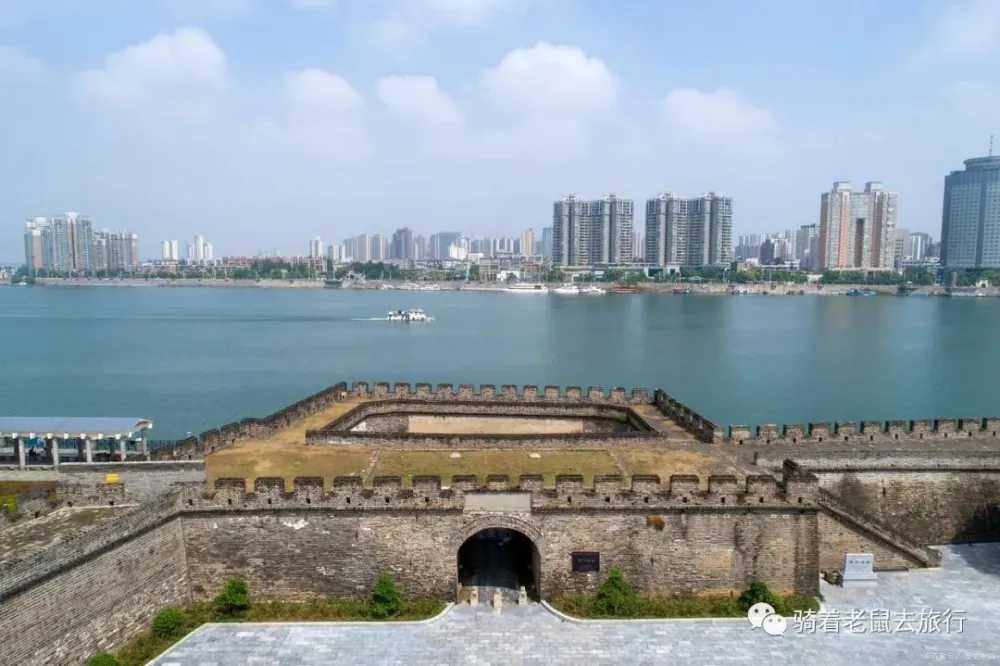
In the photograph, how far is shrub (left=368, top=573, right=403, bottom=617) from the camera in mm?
15164

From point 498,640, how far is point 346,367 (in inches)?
1947

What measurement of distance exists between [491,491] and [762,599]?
685 centimetres

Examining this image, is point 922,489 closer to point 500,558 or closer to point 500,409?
point 500,558

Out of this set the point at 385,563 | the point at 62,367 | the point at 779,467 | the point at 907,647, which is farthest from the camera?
the point at 62,367

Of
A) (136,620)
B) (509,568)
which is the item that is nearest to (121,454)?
(136,620)

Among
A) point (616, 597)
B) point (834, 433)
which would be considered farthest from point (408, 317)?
point (616, 597)

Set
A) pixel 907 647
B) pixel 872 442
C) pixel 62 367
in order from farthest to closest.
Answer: pixel 62 367 < pixel 872 442 < pixel 907 647

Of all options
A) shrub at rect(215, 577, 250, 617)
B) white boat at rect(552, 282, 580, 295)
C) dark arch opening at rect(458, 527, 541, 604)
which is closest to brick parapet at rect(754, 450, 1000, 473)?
dark arch opening at rect(458, 527, 541, 604)

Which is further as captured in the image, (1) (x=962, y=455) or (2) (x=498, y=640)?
(1) (x=962, y=455)

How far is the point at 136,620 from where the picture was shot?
14375 mm

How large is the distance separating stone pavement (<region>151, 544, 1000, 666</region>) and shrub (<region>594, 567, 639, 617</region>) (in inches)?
14.8

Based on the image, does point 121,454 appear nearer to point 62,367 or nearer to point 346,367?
point 346,367

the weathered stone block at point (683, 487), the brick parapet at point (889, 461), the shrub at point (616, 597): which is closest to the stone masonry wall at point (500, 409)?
the brick parapet at point (889, 461)

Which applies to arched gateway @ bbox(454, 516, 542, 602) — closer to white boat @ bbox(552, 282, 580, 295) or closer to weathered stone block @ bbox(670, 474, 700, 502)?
weathered stone block @ bbox(670, 474, 700, 502)
